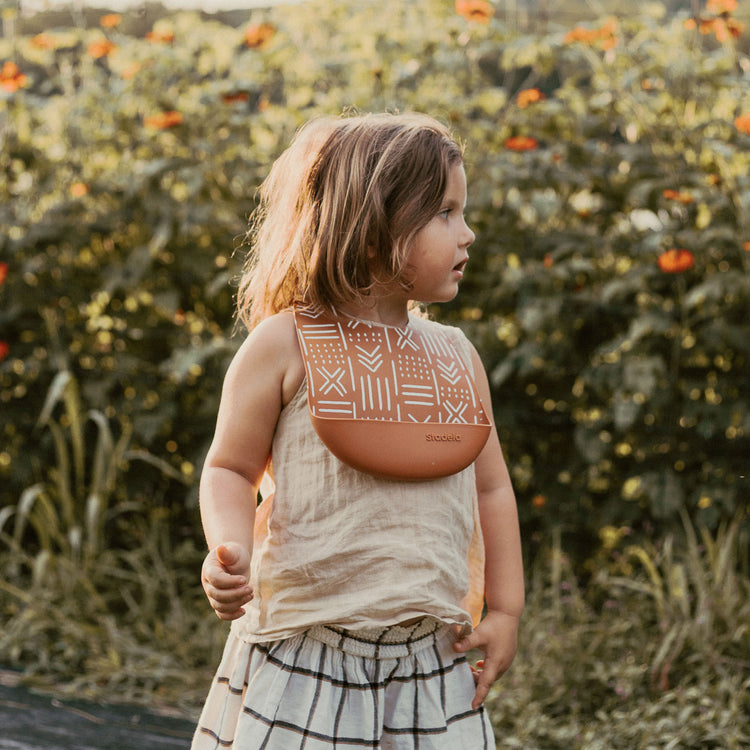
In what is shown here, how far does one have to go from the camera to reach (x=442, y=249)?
4.56ft

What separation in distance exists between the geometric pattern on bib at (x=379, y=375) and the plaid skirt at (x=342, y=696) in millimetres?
276

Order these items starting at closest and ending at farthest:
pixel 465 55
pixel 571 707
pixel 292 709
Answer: pixel 292 709
pixel 571 707
pixel 465 55

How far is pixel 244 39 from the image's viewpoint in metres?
3.79

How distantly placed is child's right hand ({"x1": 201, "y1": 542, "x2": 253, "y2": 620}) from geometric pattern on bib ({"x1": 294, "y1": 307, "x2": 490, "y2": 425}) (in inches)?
8.1

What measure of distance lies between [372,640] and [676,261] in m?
1.91

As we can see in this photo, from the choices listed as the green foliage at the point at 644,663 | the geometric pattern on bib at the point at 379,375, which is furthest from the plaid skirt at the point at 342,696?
the green foliage at the point at 644,663

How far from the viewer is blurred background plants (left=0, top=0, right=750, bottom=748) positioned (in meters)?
2.90

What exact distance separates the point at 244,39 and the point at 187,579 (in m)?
1.93

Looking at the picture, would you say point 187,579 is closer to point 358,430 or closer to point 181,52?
point 181,52

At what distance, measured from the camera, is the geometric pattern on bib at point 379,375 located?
1327 millimetres

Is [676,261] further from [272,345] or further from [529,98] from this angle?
[272,345]

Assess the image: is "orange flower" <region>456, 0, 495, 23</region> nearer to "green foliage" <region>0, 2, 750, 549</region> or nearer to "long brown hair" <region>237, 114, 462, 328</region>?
"green foliage" <region>0, 2, 750, 549</region>

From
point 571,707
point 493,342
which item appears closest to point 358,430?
point 571,707

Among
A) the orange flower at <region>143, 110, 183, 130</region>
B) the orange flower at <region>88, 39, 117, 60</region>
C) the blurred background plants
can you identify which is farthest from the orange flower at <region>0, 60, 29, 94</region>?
the orange flower at <region>143, 110, 183, 130</region>
